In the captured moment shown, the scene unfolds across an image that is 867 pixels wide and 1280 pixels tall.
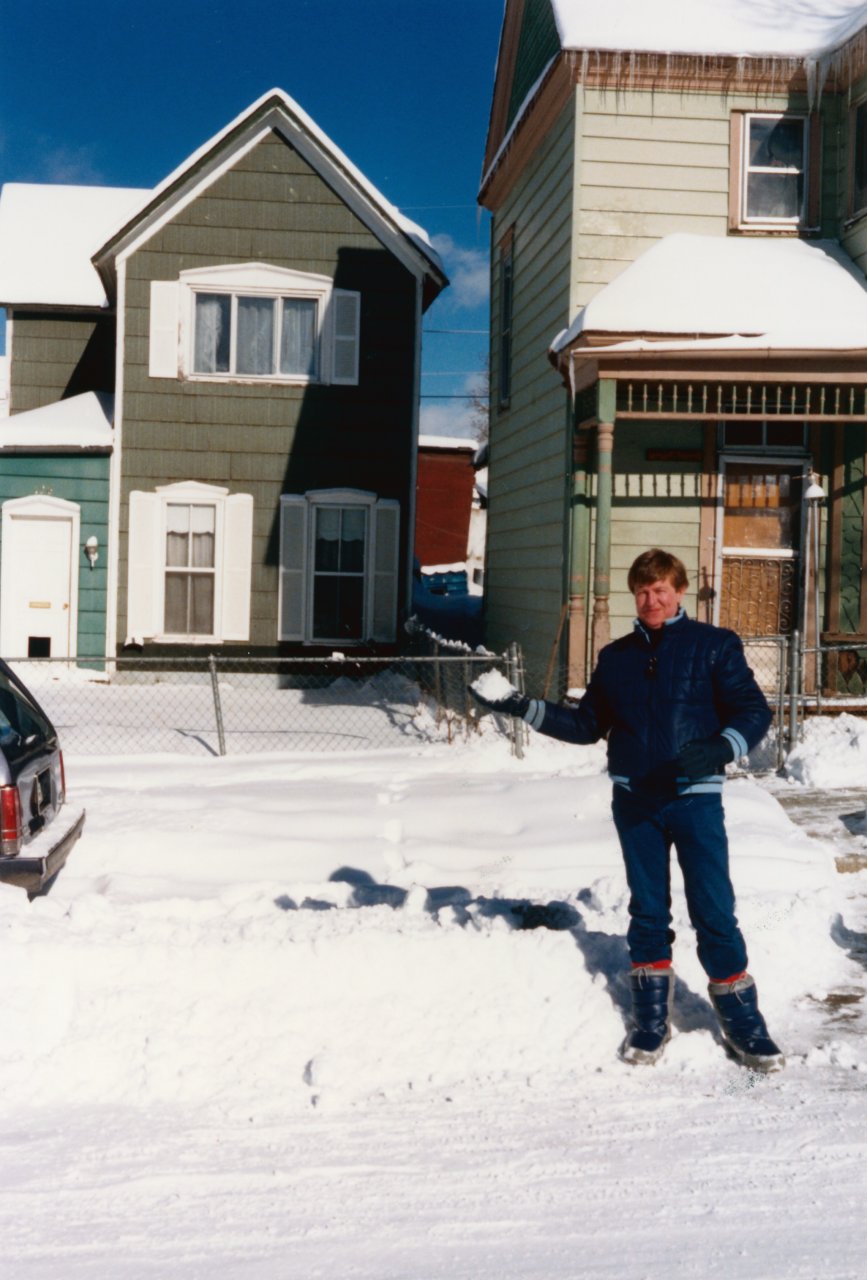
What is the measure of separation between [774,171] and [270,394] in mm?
7248

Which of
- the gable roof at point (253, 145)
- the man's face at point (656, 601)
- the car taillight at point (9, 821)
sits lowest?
the car taillight at point (9, 821)

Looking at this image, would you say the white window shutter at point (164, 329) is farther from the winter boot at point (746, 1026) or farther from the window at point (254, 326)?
the winter boot at point (746, 1026)

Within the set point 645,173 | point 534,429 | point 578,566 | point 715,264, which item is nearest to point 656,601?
point 578,566

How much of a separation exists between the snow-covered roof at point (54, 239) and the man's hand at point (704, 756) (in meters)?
15.6

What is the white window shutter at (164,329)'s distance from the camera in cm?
1711

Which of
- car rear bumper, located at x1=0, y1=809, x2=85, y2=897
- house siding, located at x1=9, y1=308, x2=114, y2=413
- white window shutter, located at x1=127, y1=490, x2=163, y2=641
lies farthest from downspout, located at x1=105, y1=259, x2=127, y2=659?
car rear bumper, located at x1=0, y1=809, x2=85, y2=897

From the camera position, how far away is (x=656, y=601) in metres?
4.91

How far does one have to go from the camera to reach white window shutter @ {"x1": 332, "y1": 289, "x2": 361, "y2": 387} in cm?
1745

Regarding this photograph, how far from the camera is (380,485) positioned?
57.7ft

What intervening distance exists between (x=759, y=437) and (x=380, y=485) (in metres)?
6.33

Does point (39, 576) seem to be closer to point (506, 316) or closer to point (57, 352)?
point (57, 352)

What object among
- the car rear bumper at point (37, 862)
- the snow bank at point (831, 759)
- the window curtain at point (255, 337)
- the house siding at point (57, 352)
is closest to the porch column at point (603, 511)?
the snow bank at point (831, 759)

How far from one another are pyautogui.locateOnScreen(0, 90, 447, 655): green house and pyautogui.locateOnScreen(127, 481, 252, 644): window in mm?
26

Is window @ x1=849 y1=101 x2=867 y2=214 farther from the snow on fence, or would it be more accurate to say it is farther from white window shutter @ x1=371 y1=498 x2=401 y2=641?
white window shutter @ x1=371 y1=498 x2=401 y2=641
